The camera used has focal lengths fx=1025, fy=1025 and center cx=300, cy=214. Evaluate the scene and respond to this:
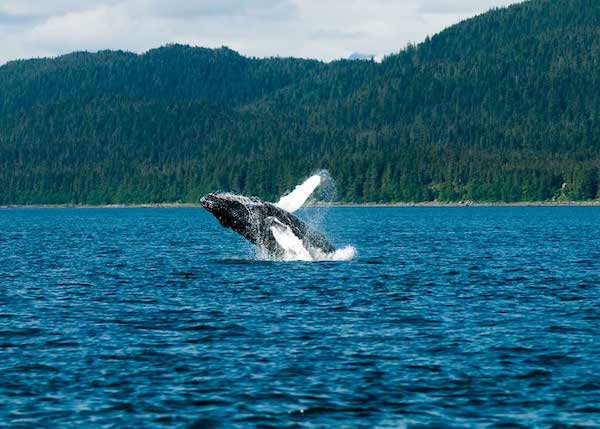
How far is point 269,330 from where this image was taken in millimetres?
32969

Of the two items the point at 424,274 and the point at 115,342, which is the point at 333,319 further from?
the point at 424,274

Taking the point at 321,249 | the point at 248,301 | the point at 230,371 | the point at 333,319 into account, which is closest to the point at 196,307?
the point at 248,301

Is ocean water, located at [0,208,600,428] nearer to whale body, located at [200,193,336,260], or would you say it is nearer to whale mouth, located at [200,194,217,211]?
whale body, located at [200,193,336,260]

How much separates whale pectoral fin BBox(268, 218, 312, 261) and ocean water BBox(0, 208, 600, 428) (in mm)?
645

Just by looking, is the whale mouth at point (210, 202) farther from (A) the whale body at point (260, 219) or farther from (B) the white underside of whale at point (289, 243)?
(B) the white underside of whale at point (289, 243)

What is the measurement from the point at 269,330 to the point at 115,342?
5019 mm

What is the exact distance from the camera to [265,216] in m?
46.0

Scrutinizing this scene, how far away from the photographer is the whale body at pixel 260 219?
1773 inches

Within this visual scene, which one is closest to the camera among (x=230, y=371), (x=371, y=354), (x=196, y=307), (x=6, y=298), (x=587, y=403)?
(x=587, y=403)

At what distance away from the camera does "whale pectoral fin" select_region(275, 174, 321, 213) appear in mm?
43625

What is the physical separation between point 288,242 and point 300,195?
19.2ft

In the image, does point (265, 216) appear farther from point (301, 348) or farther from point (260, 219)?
point (301, 348)

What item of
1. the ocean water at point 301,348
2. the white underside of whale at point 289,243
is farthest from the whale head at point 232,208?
the ocean water at point 301,348

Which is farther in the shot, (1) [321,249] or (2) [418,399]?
(1) [321,249]
